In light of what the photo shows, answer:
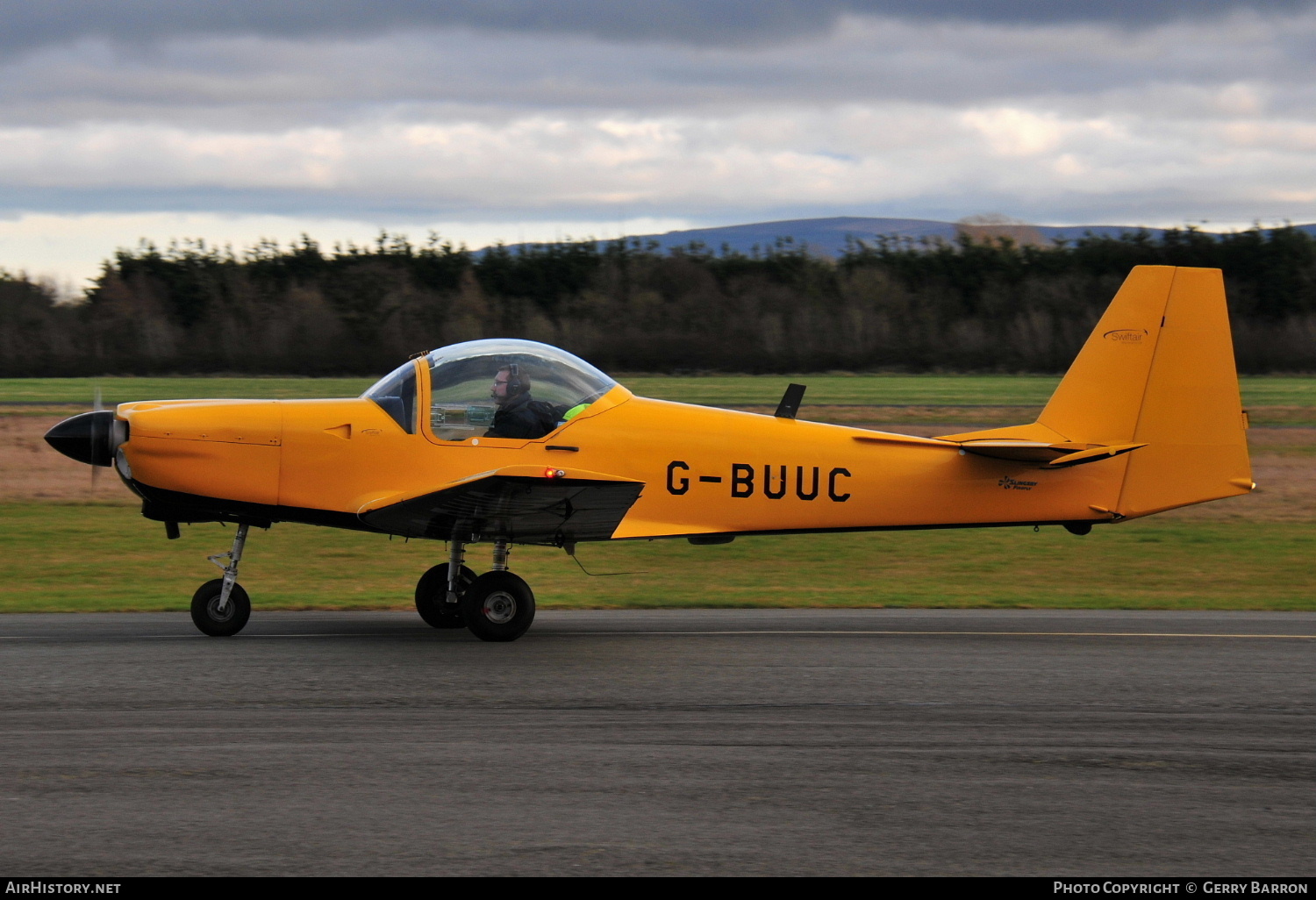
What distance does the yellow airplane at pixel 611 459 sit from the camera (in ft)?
29.0

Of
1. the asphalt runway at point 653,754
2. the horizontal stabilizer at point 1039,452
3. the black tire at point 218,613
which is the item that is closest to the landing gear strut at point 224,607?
the black tire at point 218,613

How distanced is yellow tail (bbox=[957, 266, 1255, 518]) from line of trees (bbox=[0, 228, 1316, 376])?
2595 cm

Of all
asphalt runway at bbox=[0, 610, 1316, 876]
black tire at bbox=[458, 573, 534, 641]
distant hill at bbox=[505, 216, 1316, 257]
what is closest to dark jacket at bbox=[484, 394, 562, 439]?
black tire at bbox=[458, 573, 534, 641]

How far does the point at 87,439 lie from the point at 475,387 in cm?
264

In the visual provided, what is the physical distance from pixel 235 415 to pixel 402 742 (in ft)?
12.4

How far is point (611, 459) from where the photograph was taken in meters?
9.21

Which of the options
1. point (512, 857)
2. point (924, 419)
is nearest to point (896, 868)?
point (512, 857)

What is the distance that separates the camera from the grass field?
11844 mm

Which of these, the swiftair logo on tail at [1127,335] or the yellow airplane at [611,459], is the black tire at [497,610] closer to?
the yellow airplane at [611,459]

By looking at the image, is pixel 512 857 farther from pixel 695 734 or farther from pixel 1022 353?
pixel 1022 353

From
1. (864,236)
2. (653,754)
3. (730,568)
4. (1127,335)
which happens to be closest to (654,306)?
(864,236)

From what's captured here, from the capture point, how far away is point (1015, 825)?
16.2 ft

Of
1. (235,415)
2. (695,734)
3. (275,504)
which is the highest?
(235,415)

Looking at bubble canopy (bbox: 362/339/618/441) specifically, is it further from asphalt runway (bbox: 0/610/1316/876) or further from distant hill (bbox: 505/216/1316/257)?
distant hill (bbox: 505/216/1316/257)
